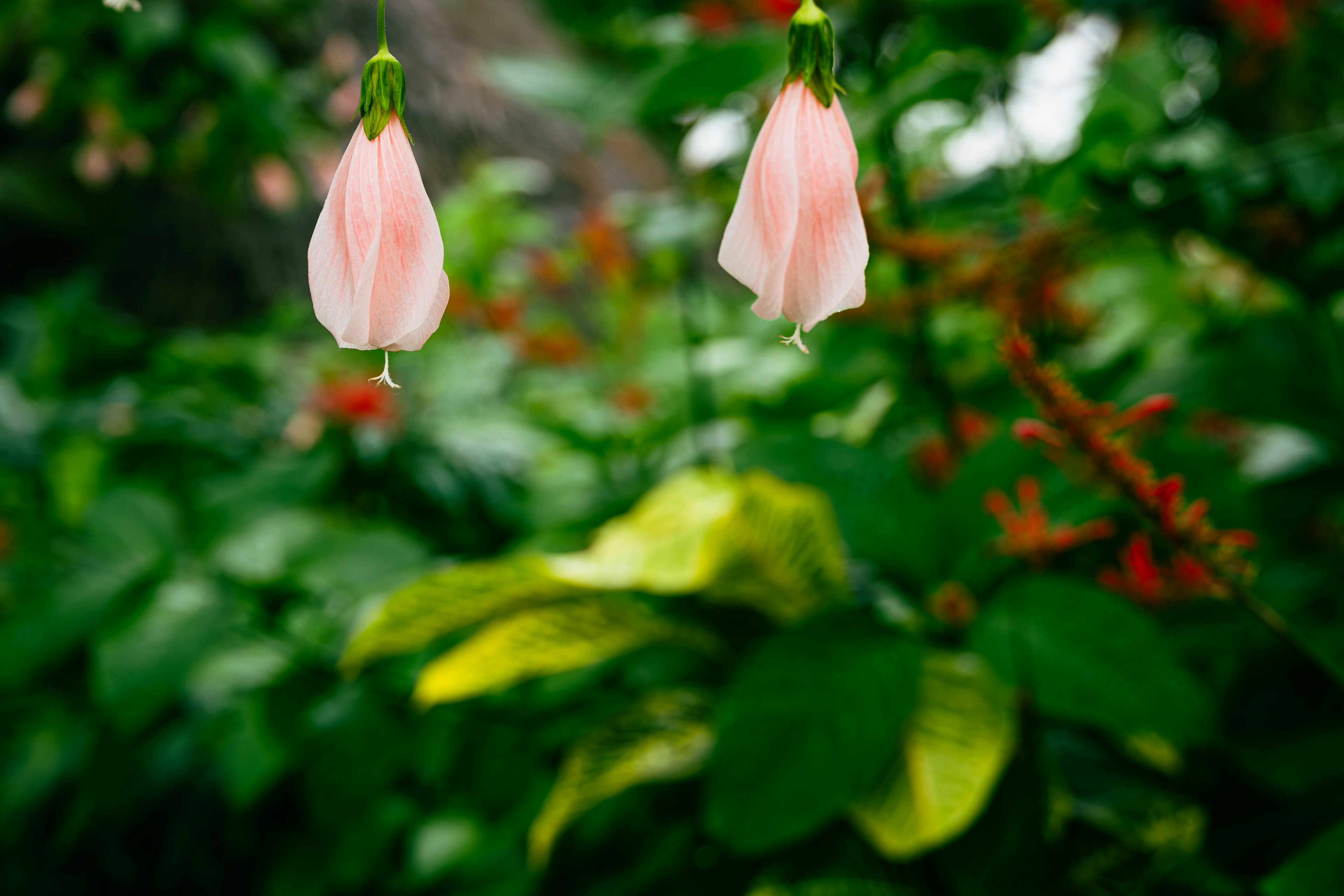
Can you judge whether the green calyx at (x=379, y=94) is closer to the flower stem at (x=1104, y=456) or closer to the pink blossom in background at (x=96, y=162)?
the flower stem at (x=1104, y=456)

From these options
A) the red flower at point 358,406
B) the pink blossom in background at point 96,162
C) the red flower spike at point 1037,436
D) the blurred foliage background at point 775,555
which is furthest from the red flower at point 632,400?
the pink blossom in background at point 96,162

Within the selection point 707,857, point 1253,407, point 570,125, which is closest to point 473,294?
point 707,857

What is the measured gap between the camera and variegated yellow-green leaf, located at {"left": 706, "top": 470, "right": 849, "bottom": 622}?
27.5 inches

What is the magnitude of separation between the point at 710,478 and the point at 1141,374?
1.46 feet

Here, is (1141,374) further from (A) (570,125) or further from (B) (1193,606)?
(A) (570,125)

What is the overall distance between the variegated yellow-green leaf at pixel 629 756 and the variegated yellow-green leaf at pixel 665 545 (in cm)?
12

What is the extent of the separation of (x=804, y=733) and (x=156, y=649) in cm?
61

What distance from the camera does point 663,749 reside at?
0.74 m

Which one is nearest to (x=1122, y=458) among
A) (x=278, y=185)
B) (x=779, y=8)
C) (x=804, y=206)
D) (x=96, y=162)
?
(x=804, y=206)

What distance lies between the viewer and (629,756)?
72cm

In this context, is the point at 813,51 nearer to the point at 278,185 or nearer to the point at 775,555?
the point at 775,555

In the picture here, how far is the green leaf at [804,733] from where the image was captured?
585 millimetres

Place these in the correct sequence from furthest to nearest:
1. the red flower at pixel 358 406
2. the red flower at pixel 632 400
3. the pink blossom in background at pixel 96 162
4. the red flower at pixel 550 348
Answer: the pink blossom in background at pixel 96 162, the red flower at pixel 550 348, the red flower at pixel 632 400, the red flower at pixel 358 406

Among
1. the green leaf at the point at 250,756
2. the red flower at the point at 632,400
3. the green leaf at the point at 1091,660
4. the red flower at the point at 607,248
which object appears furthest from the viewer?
the red flower at the point at 607,248
